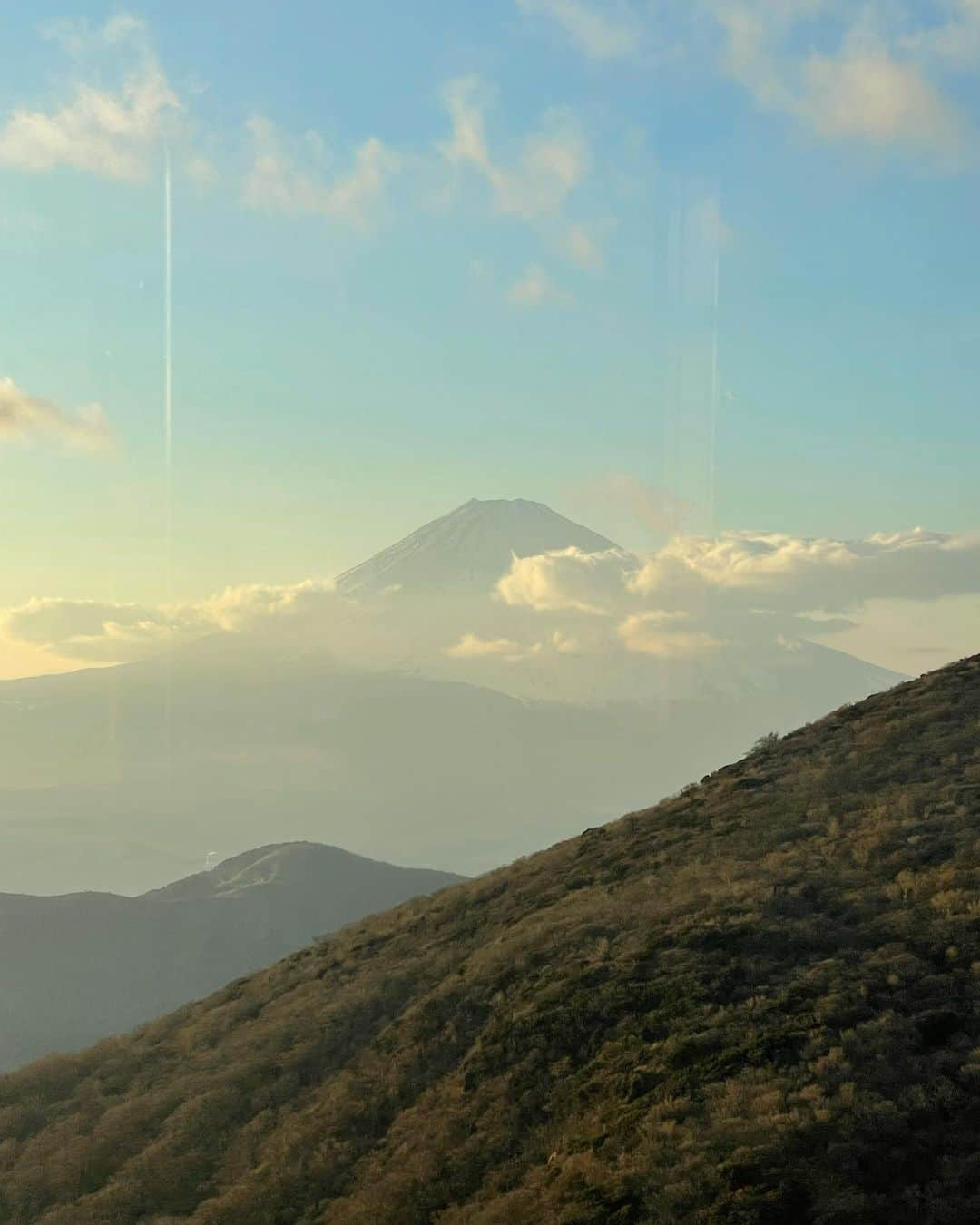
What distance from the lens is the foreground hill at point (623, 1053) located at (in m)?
16.4

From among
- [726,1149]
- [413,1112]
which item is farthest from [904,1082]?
[413,1112]

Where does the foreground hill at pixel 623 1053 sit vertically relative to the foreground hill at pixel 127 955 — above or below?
above

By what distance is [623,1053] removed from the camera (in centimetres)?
2102

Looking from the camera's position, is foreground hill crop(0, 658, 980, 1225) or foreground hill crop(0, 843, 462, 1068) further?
foreground hill crop(0, 843, 462, 1068)

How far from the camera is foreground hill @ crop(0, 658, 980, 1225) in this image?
16406 mm

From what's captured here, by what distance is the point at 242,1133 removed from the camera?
25.2m

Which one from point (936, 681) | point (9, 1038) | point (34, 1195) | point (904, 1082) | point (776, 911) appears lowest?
point (9, 1038)

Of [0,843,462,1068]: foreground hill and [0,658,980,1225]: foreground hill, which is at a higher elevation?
[0,658,980,1225]: foreground hill

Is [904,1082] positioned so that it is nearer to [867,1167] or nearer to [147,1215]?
[867,1167]

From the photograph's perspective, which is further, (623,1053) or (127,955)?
(127,955)

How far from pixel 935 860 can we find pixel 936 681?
1796cm

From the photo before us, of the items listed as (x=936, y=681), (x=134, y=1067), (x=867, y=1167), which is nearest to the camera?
(x=867, y=1167)

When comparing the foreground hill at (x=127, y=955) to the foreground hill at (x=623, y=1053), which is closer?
the foreground hill at (x=623, y=1053)

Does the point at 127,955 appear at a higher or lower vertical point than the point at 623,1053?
lower
